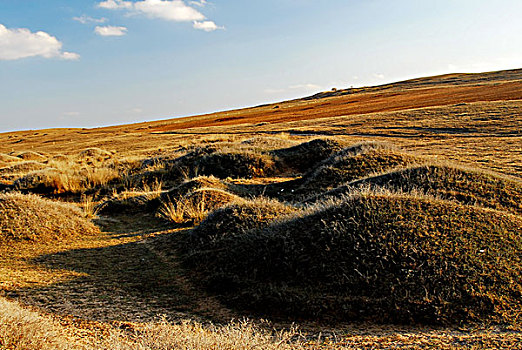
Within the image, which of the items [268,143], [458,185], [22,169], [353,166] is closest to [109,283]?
[458,185]

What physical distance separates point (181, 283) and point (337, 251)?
2.66m

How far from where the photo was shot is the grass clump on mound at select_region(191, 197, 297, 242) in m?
8.13

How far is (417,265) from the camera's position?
5.64m

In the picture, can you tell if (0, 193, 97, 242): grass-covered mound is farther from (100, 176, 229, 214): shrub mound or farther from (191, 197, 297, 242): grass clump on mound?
(191, 197, 297, 242): grass clump on mound

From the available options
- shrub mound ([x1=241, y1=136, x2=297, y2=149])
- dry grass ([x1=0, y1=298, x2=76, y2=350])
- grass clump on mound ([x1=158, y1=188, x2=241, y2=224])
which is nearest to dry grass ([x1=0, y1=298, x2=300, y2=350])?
dry grass ([x1=0, y1=298, x2=76, y2=350])

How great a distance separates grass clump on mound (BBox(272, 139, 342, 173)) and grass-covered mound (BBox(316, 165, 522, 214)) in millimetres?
6790

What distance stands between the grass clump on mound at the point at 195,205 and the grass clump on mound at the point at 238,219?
1492 mm

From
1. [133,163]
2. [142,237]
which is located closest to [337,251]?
[142,237]

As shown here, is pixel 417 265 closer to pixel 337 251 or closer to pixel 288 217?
pixel 337 251

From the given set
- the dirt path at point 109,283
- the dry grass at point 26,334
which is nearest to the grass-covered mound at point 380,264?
the dirt path at point 109,283

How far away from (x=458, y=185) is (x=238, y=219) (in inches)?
204

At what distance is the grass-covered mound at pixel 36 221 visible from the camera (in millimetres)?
9000

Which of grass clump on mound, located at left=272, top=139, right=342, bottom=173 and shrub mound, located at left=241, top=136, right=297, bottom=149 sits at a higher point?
shrub mound, located at left=241, top=136, right=297, bottom=149

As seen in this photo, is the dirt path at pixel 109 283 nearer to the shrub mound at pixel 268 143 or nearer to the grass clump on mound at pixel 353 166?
the grass clump on mound at pixel 353 166
